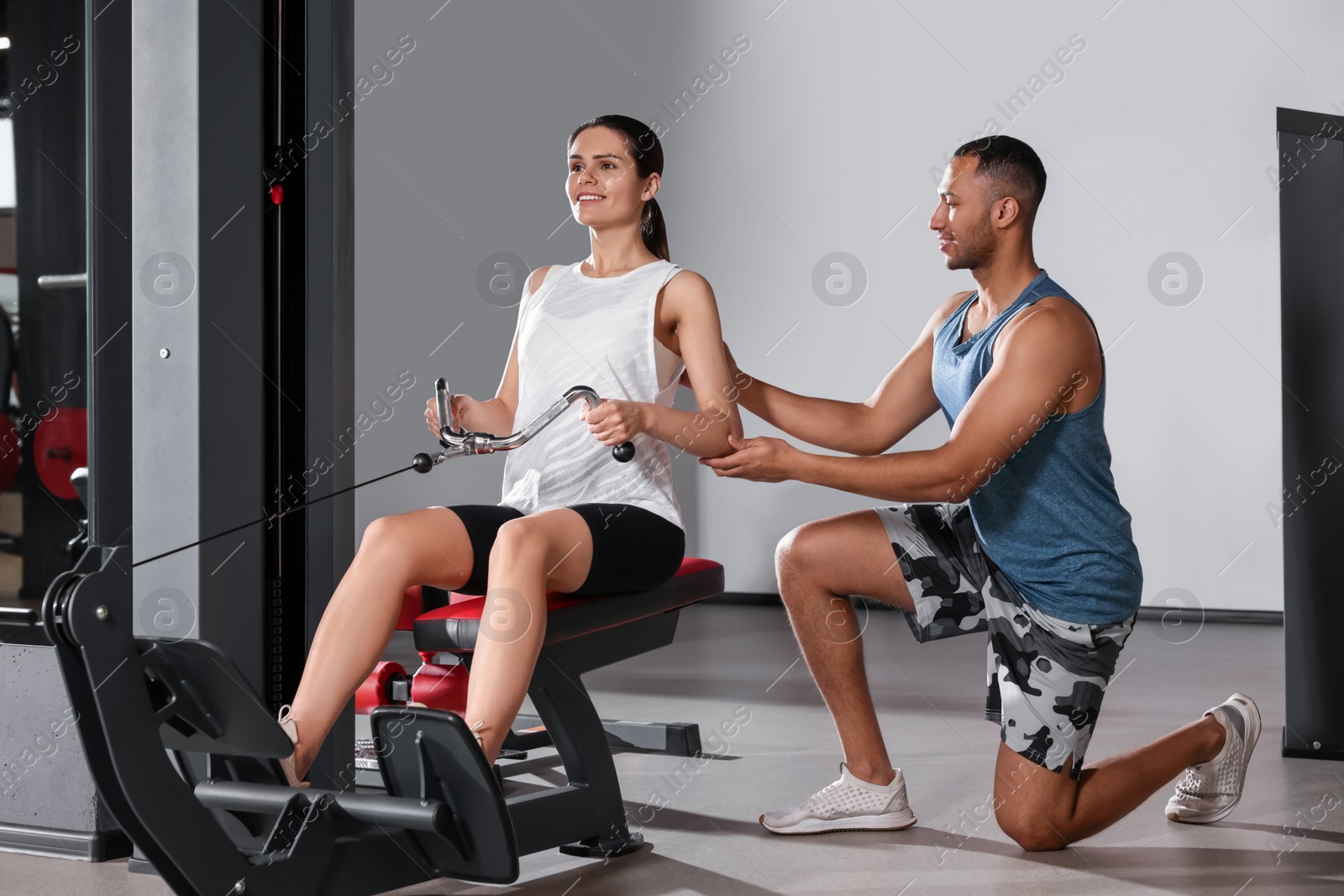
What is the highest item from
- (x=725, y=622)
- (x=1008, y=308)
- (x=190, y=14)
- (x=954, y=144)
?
(x=954, y=144)

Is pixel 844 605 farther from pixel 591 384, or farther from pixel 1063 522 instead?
pixel 591 384

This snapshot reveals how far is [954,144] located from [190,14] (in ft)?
12.8

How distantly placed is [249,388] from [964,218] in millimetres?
1223

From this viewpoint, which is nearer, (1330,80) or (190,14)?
(190,14)

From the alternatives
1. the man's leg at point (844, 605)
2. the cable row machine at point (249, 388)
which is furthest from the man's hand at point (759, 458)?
the man's leg at point (844, 605)

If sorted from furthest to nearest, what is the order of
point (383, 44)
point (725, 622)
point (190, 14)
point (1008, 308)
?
point (725, 622) < point (383, 44) < point (1008, 308) < point (190, 14)

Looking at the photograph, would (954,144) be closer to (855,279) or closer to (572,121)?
(855,279)

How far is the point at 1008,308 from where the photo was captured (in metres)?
2.15

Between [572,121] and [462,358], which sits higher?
[572,121]

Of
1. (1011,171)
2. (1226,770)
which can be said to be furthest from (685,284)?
(1226,770)

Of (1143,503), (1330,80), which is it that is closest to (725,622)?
(1143,503)

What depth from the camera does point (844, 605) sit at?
2.23 meters

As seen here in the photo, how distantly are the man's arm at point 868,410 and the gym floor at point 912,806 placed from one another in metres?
0.69

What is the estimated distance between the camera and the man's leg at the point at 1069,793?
2000 millimetres
